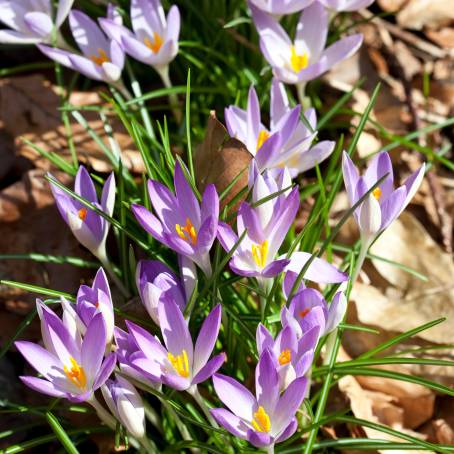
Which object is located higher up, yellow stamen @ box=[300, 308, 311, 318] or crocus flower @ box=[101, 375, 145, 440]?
yellow stamen @ box=[300, 308, 311, 318]

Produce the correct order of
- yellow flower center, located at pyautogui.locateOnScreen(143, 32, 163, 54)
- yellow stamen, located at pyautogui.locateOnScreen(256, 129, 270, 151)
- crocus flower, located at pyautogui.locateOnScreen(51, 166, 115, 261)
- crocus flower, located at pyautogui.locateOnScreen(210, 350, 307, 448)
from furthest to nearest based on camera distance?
yellow flower center, located at pyautogui.locateOnScreen(143, 32, 163, 54)
yellow stamen, located at pyautogui.locateOnScreen(256, 129, 270, 151)
crocus flower, located at pyautogui.locateOnScreen(51, 166, 115, 261)
crocus flower, located at pyautogui.locateOnScreen(210, 350, 307, 448)

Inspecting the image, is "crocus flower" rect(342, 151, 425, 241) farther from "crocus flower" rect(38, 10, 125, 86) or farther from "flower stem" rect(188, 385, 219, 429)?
"crocus flower" rect(38, 10, 125, 86)

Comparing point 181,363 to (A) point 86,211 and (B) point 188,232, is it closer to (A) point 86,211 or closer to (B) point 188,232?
(B) point 188,232

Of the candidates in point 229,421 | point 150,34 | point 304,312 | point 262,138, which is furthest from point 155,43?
point 229,421

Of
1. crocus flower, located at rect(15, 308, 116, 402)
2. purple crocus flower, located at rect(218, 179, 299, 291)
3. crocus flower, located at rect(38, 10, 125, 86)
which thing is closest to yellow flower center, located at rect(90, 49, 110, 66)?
crocus flower, located at rect(38, 10, 125, 86)

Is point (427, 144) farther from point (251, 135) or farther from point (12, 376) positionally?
point (12, 376)

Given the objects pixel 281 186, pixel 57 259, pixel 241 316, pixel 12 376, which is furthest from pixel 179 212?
pixel 12 376
